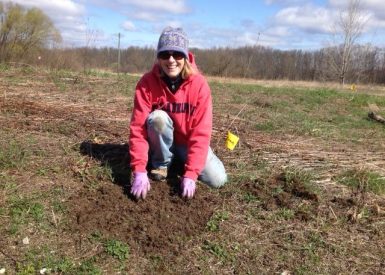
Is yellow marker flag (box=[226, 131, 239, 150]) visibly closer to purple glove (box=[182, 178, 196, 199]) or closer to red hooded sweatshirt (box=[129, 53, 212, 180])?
red hooded sweatshirt (box=[129, 53, 212, 180])

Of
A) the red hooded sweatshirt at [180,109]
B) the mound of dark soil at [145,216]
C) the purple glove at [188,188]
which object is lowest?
the mound of dark soil at [145,216]

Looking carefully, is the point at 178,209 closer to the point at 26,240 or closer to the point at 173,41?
the point at 26,240

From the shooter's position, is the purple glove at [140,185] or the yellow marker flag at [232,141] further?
the yellow marker flag at [232,141]

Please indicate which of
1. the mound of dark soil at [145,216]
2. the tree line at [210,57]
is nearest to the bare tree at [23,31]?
the tree line at [210,57]

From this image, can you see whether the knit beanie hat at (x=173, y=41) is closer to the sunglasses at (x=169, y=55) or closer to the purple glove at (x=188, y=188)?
the sunglasses at (x=169, y=55)

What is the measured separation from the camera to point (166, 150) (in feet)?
10.7

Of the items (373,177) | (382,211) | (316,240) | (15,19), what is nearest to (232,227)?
(316,240)

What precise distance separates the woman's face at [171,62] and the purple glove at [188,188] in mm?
774

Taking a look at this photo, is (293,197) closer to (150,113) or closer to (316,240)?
(316,240)

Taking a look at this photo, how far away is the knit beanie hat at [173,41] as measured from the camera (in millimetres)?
2943

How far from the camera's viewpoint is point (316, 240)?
2857 millimetres

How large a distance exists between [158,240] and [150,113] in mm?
995

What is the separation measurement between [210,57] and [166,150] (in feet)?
110

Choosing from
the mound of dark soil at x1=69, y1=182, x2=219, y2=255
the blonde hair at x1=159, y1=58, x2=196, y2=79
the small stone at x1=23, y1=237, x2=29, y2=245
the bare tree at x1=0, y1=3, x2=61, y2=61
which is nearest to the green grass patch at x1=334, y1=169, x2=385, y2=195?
the mound of dark soil at x1=69, y1=182, x2=219, y2=255
